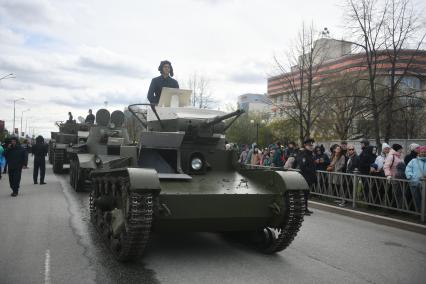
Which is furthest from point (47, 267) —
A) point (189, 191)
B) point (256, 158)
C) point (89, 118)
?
point (89, 118)

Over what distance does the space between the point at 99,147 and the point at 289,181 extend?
34.0ft

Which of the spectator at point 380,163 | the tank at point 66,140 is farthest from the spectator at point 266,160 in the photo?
the tank at point 66,140

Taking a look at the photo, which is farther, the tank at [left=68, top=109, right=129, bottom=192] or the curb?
the tank at [left=68, top=109, right=129, bottom=192]

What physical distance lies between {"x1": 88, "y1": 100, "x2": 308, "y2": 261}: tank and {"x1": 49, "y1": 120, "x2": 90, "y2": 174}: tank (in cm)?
1234

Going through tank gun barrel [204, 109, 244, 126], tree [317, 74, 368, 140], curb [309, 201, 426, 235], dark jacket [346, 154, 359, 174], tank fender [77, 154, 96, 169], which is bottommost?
curb [309, 201, 426, 235]

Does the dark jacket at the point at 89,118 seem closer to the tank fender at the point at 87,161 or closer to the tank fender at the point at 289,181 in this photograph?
the tank fender at the point at 87,161

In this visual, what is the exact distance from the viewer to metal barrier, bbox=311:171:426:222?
9.70 m

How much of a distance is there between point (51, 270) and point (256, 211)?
2.80 meters

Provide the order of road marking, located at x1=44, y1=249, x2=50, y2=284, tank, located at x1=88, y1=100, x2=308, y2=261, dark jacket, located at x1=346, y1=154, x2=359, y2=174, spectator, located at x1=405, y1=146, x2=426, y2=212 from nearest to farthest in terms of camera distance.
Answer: road marking, located at x1=44, y1=249, x2=50, y2=284 < tank, located at x1=88, y1=100, x2=308, y2=261 < spectator, located at x1=405, y1=146, x2=426, y2=212 < dark jacket, located at x1=346, y1=154, x2=359, y2=174

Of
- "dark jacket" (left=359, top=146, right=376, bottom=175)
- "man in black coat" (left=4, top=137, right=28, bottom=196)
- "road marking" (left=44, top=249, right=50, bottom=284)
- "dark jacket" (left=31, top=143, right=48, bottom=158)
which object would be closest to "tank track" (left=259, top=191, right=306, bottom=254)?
"road marking" (left=44, top=249, right=50, bottom=284)

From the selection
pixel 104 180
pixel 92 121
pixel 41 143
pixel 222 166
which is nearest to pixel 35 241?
pixel 104 180

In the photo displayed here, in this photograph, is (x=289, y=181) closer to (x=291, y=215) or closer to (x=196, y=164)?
(x=291, y=215)

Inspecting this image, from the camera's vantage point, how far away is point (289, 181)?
6.45 m

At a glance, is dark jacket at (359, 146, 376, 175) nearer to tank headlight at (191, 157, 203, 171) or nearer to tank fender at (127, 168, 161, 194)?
tank headlight at (191, 157, 203, 171)
